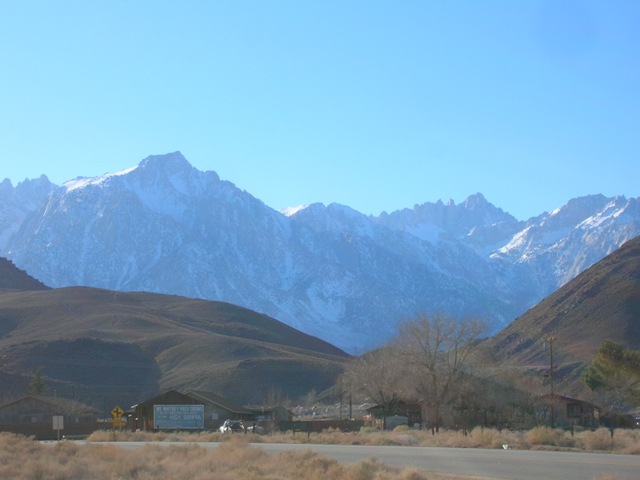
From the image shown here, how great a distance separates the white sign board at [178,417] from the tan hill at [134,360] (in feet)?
130

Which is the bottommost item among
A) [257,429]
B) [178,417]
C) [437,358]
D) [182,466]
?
[182,466]

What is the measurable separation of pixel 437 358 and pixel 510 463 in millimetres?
39270

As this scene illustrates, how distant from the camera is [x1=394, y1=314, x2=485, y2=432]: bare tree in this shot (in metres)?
71.1

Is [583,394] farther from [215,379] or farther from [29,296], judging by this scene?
[29,296]

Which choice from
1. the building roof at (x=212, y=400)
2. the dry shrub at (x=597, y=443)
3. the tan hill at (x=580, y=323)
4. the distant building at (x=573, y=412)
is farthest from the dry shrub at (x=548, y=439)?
the tan hill at (x=580, y=323)

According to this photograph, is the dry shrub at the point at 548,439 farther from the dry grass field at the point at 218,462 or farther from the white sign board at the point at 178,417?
the white sign board at the point at 178,417

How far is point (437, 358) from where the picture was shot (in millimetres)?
72125

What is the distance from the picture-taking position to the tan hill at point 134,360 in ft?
403

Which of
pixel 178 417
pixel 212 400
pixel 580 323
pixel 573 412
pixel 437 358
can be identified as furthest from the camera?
pixel 580 323

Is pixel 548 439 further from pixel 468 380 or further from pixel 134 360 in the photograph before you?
pixel 134 360

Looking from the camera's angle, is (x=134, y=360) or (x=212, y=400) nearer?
(x=212, y=400)

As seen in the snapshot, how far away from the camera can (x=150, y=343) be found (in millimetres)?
149000

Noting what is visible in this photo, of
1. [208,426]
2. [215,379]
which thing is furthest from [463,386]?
[215,379]

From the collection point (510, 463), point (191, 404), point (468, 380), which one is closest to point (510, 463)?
point (510, 463)
